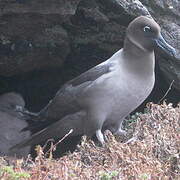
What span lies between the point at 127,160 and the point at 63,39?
118 inches

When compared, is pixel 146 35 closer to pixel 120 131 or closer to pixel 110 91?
pixel 110 91

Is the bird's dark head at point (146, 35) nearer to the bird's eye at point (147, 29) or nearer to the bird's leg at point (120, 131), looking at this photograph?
the bird's eye at point (147, 29)

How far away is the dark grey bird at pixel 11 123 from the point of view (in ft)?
23.2

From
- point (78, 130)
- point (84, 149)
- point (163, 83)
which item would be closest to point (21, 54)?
point (78, 130)

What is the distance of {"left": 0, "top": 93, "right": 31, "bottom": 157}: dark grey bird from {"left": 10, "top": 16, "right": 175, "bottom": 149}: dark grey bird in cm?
53

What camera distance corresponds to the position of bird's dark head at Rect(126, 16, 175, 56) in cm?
636

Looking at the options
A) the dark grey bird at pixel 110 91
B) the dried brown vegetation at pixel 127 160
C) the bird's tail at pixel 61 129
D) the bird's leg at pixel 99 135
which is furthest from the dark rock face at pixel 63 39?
the dried brown vegetation at pixel 127 160

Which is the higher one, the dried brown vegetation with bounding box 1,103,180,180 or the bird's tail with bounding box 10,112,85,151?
the dried brown vegetation with bounding box 1,103,180,180

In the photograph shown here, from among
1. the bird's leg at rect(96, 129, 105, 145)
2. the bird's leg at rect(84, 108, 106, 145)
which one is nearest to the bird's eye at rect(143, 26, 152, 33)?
the bird's leg at rect(84, 108, 106, 145)

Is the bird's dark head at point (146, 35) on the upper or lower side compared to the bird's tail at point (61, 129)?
upper

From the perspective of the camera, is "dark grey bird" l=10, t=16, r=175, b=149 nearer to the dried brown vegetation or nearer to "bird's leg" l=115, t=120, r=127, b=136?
"bird's leg" l=115, t=120, r=127, b=136

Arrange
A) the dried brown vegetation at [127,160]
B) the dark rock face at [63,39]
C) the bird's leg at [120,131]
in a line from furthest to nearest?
the dark rock face at [63,39] → the bird's leg at [120,131] → the dried brown vegetation at [127,160]

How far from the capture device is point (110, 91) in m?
6.09

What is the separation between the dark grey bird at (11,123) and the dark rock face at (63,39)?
0.29 meters
